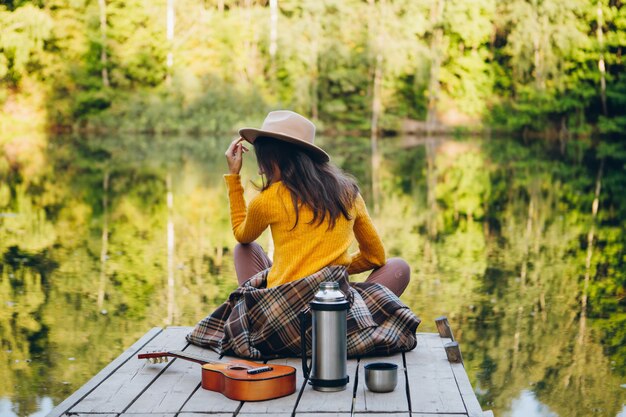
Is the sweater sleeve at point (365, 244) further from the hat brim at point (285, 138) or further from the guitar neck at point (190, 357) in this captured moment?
the guitar neck at point (190, 357)

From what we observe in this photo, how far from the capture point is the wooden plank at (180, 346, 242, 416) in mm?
3029

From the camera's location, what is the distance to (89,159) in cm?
2141

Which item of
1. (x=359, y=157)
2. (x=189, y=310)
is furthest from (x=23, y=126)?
(x=189, y=310)

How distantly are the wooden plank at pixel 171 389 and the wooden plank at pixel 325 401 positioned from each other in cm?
40

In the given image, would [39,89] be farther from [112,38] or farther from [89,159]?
[89,159]

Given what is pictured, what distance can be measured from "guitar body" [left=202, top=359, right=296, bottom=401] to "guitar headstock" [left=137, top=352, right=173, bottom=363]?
355 millimetres

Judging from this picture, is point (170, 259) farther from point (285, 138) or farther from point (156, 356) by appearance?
point (285, 138)

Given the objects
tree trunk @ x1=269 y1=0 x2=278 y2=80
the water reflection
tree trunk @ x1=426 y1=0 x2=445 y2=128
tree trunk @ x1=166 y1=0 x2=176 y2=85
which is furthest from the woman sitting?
tree trunk @ x1=166 y1=0 x2=176 y2=85

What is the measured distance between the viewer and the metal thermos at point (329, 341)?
3.21 meters

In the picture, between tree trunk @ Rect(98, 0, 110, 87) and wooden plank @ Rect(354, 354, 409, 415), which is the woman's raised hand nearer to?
wooden plank @ Rect(354, 354, 409, 415)

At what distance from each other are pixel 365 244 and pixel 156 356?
1039 millimetres

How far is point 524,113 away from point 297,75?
895 cm

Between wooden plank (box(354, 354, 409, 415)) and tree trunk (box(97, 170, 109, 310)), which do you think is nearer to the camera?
wooden plank (box(354, 354, 409, 415))

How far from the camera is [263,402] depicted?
3.12 metres
